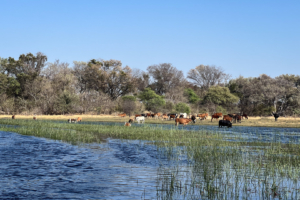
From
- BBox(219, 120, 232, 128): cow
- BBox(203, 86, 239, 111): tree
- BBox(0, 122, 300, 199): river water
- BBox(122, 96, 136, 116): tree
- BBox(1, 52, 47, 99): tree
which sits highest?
BBox(1, 52, 47, 99): tree

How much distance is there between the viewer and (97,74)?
8631 centimetres

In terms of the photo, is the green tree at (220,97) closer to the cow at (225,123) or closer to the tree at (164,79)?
the tree at (164,79)

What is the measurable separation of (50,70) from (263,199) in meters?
79.8

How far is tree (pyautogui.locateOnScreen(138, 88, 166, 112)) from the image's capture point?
70125mm

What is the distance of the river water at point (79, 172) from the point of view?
31.5 ft

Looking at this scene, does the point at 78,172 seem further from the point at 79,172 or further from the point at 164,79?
the point at 164,79

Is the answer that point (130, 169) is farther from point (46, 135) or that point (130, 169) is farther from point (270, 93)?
point (270, 93)

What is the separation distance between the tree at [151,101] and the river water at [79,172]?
50724 mm

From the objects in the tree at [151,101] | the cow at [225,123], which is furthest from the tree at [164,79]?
the cow at [225,123]

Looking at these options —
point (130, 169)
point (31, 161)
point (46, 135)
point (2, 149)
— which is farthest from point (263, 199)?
point (46, 135)

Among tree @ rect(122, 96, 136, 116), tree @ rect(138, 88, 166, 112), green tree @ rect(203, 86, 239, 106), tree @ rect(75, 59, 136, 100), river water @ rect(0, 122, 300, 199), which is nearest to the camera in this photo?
river water @ rect(0, 122, 300, 199)

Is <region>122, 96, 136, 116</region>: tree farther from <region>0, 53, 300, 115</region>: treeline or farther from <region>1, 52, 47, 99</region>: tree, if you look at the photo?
<region>1, 52, 47, 99</region>: tree

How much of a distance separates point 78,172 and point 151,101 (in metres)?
Answer: 58.6

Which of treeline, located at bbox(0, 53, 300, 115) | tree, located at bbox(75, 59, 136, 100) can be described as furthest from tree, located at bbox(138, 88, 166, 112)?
tree, located at bbox(75, 59, 136, 100)
